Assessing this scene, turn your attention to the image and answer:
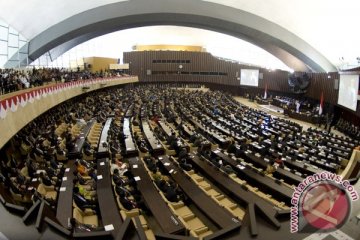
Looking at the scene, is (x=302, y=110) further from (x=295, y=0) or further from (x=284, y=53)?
(x=284, y=53)

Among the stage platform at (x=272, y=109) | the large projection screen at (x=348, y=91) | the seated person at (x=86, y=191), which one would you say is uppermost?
the large projection screen at (x=348, y=91)

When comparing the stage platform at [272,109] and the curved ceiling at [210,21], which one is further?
the curved ceiling at [210,21]

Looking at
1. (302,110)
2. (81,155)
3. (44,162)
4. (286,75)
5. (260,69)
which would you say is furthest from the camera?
(260,69)

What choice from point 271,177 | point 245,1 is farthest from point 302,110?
point 271,177

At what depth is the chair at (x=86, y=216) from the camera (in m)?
6.16

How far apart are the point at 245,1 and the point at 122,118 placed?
1593 cm

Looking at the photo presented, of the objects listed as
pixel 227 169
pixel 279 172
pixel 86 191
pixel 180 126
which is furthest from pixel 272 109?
pixel 86 191

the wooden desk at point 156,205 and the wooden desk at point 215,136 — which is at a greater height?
the wooden desk at point 215,136

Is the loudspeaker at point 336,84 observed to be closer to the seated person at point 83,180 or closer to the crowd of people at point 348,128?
the crowd of people at point 348,128

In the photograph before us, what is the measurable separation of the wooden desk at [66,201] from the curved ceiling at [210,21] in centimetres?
2112

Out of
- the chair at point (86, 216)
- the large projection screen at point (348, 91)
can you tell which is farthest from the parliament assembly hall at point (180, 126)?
the large projection screen at point (348, 91)

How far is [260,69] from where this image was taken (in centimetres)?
3036

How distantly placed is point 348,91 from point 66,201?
51.1ft

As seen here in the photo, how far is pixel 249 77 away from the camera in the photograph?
3159 centimetres
